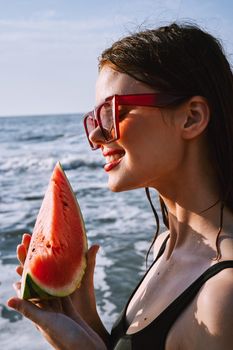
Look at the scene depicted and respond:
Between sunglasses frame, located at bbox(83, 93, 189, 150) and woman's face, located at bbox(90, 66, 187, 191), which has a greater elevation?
sunglasses frame, located at bbox(83, 93, 189, 150)

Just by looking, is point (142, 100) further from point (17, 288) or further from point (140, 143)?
point (17, 288)

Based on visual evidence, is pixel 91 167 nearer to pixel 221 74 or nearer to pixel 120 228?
pixel 120 228

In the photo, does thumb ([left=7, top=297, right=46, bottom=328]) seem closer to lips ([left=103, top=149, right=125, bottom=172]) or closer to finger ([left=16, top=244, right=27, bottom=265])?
finger ([left=16, top=244, right=27, bottom=265])

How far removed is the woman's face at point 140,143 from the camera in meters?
2.08

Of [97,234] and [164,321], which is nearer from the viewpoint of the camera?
[164,321]

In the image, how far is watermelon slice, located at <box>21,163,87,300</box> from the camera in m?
2.21

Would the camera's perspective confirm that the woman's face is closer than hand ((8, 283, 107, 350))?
No

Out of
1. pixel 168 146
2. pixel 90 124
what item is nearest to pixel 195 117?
pixel 168 146

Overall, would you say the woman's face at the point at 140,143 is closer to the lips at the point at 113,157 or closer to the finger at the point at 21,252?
the lips at the point at 113,157

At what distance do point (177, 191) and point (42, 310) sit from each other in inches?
28.8

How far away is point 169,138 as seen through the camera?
2.10m

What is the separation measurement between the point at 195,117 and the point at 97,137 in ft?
1.39

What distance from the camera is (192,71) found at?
2.09 meters

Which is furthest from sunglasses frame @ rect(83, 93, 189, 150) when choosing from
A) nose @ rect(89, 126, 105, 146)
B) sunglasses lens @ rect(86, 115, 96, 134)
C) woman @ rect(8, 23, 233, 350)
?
sunglasses lens @ rect(86, 115, 96, 134)
